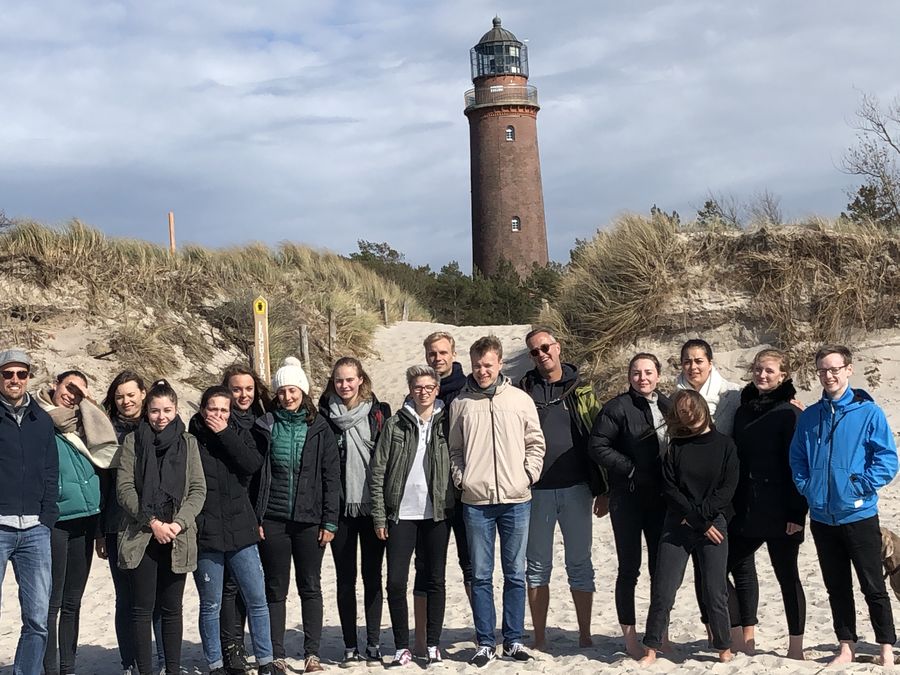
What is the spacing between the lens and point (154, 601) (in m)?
5.56

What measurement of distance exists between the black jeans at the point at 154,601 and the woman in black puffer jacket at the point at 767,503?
313 cm

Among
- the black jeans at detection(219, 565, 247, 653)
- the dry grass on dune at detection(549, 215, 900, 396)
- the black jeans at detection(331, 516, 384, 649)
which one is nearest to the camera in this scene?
the black jeans at detection(219, 565, 247, 653)

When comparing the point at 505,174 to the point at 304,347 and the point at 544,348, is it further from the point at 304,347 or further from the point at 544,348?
the point at 544,348

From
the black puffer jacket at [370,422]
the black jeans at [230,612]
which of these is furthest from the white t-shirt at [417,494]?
the black jeans at [230,612]

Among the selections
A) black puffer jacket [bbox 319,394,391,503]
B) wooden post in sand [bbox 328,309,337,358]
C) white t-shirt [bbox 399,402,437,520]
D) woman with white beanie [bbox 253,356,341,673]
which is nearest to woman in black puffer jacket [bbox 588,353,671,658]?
white t-shirt [bbox 399,402,437,520]

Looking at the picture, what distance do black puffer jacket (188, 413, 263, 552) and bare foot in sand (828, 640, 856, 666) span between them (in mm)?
3268

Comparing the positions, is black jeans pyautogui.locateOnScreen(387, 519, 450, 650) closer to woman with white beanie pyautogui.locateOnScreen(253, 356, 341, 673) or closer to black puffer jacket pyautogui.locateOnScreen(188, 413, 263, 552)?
woman with white beanie pyautogui.locateOnScreen(253, 356, 341, 673)

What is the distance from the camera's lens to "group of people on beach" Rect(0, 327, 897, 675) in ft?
17.7

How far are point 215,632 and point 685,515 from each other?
8.96 ft

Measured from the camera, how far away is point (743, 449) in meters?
5.68

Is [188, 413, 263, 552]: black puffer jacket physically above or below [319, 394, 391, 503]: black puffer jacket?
below

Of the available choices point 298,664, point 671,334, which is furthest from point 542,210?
point 298,664

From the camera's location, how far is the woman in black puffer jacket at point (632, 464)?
5762 mm

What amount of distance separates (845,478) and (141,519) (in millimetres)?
3770
